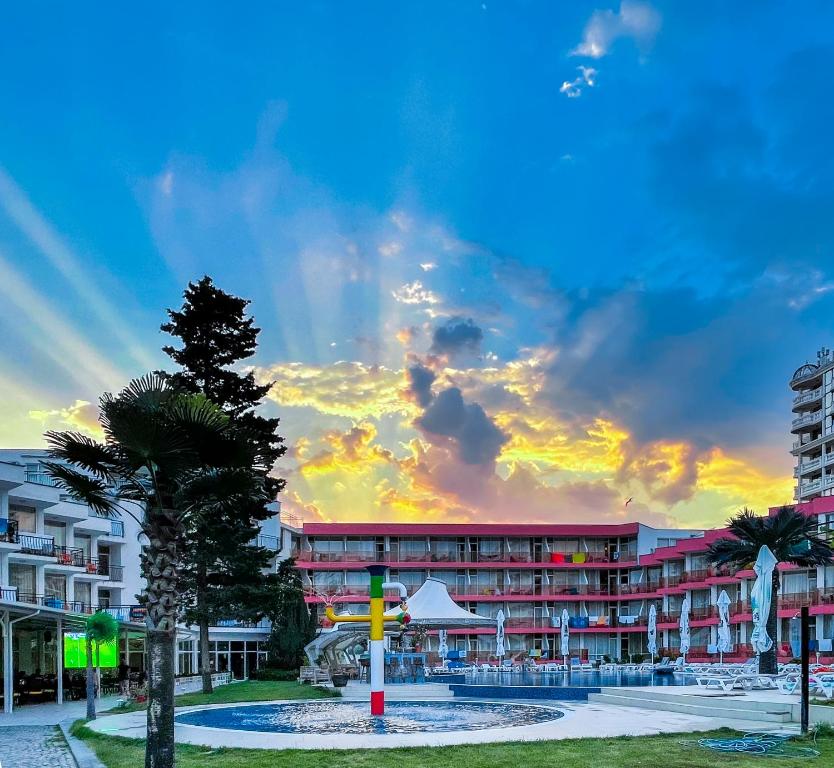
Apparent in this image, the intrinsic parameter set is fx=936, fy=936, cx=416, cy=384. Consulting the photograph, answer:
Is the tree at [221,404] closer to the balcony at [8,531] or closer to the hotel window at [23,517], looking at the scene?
the balcony at [8,531]

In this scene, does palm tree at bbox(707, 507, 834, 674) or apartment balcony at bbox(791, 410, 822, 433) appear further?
apartment balcony at bbox(791, 410, 822, 433)

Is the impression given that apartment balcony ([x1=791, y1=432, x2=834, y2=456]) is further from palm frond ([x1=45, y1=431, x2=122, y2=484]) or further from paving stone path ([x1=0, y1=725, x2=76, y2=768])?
palm frond ([x1=45, y1=431, x2=122, y2=484])

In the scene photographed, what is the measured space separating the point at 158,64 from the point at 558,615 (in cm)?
5174

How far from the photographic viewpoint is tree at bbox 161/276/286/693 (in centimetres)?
3391

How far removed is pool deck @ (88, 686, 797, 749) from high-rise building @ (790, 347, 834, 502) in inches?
2636

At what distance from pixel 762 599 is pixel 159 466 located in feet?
66.5

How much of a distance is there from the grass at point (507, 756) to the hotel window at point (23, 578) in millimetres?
26338

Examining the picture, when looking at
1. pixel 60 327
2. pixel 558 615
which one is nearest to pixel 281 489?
pixel 60 327

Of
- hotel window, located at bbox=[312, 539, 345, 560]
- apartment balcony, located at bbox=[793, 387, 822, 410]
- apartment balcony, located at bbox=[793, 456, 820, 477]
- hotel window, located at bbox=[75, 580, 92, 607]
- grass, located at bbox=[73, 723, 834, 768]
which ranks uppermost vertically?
Result: apartment balcony, located at bbox=[793, 387, 822, 410]

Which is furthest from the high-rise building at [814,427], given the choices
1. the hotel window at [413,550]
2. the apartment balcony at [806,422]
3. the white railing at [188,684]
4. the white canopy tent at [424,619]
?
the white railing at [188,684]

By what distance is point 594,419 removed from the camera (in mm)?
38438

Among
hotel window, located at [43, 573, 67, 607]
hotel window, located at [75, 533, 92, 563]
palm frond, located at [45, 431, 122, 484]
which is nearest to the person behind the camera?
palm frond, located at [45, 431, 122, 484]

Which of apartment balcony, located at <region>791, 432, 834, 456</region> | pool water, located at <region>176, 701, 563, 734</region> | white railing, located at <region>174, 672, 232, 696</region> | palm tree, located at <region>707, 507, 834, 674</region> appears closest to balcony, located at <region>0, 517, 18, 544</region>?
white railing, located at <region>174, 672, 232, 696</region>

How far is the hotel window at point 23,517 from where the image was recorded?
139 feet
